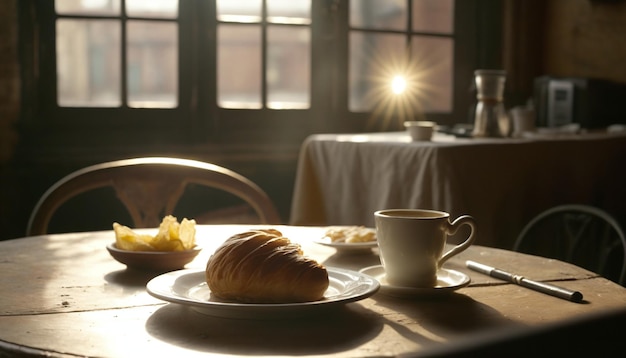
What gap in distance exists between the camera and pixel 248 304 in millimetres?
760

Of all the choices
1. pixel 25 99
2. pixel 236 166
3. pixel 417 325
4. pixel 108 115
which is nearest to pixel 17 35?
pixel 25 99

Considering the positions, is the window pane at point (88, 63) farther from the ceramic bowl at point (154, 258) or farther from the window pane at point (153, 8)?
the ceramic bowl at point (154, 258)

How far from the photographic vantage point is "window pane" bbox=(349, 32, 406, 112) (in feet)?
12.7

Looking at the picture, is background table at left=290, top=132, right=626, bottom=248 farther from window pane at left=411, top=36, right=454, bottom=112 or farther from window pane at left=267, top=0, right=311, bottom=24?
window pane at left=411, top=36, right=454, bottom=112

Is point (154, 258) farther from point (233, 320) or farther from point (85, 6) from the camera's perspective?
point (85, 6)

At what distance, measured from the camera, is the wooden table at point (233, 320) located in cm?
70

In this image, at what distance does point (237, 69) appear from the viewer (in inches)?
140

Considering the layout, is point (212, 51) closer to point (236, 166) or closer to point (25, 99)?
point (236, 166)

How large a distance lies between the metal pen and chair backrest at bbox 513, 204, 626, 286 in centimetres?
51

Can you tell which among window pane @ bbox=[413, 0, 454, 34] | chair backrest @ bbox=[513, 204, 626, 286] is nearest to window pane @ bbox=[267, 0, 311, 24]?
window pane @ bbox=[413, 0, 454, 34]

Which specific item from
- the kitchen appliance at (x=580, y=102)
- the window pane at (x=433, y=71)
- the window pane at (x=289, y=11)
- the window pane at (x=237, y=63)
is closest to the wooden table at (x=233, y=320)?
the window pane at (x=237, y=63)

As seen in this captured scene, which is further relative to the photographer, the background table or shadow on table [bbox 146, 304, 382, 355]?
the background table

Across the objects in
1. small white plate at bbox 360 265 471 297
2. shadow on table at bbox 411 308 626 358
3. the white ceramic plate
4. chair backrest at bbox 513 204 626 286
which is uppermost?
shadow on table at bbox 411 308 626 358

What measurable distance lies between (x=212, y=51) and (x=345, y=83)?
68 centimetres
